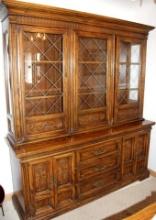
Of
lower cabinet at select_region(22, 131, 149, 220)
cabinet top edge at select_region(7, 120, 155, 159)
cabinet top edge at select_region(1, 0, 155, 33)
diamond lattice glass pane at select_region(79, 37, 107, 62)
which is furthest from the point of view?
diamond lattice glass pane at select_region(79, 37, 107, 62)

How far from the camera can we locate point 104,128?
2.53 meters

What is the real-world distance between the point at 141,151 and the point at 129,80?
1.04 metres

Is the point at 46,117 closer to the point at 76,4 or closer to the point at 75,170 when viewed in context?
the point at 75,170

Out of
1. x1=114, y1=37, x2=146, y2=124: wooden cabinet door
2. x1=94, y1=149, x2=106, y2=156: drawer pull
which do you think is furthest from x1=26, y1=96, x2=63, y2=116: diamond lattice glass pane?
x1=114, y1=37, x2=146, y2=124: wooden cabinet door

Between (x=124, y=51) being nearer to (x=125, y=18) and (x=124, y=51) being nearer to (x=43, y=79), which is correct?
(x=125, y=18)

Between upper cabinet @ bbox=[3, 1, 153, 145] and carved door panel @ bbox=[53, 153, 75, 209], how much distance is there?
0.29 m

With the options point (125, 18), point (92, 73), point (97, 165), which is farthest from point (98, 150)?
point (125, 18)

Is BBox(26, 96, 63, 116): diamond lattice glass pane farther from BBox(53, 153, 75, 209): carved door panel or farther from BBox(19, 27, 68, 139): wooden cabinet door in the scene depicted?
BBox(53, 153, 75, 209): carved door panel

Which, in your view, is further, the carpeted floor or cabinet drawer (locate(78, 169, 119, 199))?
cabinet drawer (locate(78, 169, 119, 199))

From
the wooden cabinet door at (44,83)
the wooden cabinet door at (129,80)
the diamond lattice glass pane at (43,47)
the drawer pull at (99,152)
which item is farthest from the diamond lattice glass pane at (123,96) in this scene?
the diamond lattice glass pane at (43,47)

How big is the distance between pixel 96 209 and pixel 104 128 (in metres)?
0.98

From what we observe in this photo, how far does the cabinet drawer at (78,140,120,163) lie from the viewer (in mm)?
2218

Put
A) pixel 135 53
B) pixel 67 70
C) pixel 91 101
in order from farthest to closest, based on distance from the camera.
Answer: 1. pixel 135 53
2. pixel 91 101
3. pixel 67 70

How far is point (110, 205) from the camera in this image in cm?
239
